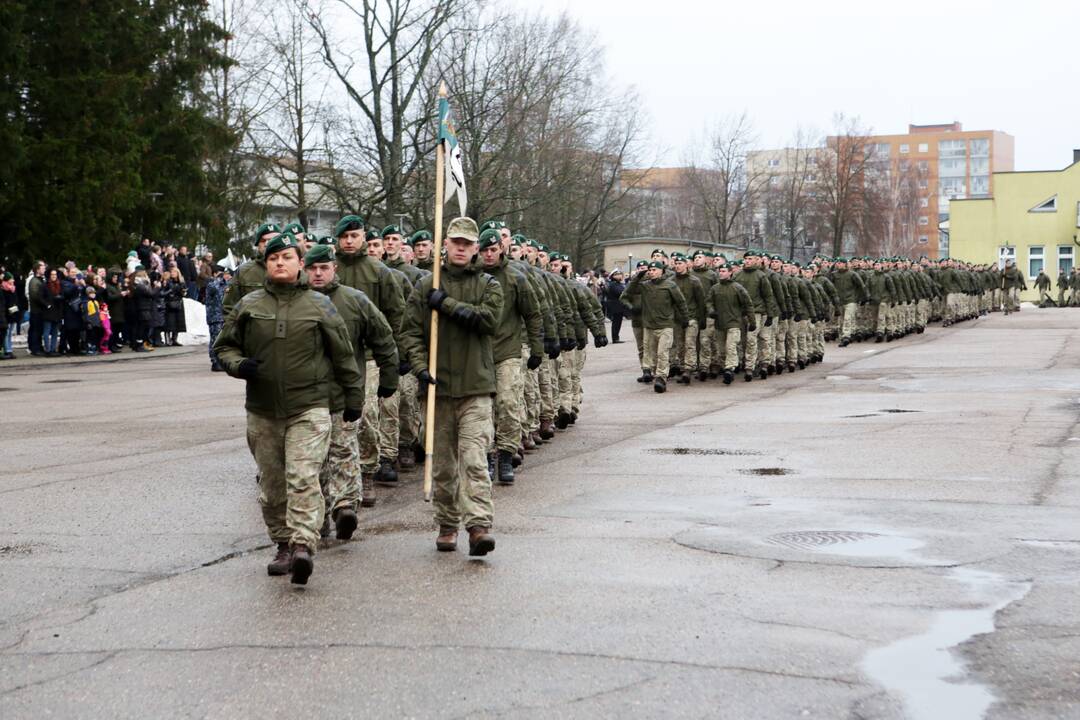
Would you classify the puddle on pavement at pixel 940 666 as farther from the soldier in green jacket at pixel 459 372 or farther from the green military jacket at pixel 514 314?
the green military jacket at pixel 514 314

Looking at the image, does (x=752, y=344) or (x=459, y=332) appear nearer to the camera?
(x=459, y=332)

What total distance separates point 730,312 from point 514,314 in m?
12.4

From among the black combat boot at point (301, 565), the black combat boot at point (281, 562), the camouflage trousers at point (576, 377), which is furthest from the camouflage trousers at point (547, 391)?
the black combat boot at point (301, 565)

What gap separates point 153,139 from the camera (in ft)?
132

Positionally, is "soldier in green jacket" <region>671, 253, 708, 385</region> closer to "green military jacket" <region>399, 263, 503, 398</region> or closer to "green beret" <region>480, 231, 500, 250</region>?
"green beret" <region>480, 231, 500, 250</region>

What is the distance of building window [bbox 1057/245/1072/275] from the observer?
83.8m

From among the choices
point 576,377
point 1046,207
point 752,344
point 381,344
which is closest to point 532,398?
point 576,377

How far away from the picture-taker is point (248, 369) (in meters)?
7.67

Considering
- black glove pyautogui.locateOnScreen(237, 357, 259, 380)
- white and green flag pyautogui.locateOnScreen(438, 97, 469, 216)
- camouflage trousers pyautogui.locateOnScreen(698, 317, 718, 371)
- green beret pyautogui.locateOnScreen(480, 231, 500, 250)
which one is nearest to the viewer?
black glove pyautogui.locateOnScreen(237, 357, 259, 380)

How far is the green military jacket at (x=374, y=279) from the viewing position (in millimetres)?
10992

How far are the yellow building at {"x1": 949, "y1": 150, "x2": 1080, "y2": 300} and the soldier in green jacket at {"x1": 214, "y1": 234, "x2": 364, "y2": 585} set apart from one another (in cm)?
8039

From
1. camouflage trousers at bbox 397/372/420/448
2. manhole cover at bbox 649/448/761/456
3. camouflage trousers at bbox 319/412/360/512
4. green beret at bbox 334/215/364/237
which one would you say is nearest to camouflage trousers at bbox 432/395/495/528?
camouflage trousers at bbox 319/412/360/512

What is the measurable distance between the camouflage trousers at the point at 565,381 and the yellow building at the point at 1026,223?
72303 mm

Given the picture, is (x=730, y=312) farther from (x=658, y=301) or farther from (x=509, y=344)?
(x=509, y=344)
